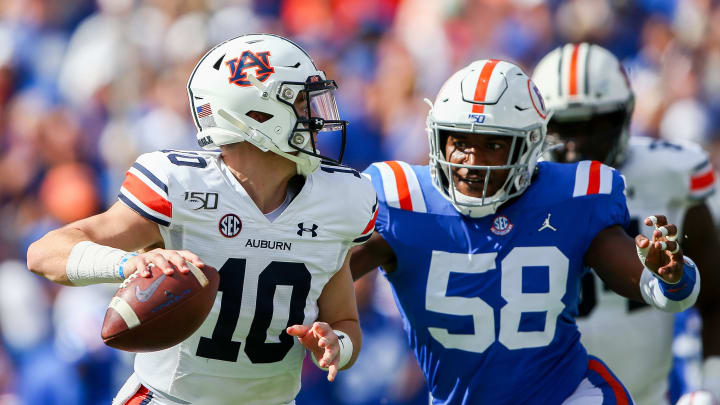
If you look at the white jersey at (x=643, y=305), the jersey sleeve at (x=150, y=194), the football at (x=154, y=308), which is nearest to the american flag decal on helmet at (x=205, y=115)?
the jersey sleeve at (x=150, y=194)

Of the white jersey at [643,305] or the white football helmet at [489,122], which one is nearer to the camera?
the white football helmet at [489,122]

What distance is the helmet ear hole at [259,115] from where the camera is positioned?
10.2ft

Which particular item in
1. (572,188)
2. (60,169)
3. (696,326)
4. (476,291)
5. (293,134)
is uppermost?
(293,134)

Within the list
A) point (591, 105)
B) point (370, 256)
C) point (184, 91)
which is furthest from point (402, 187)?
point (184, 91)

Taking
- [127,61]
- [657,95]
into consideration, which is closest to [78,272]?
[127,61]

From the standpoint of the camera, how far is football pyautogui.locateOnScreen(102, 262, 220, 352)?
261 centimetres

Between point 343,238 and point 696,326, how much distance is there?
121 inches

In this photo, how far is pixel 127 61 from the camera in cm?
689

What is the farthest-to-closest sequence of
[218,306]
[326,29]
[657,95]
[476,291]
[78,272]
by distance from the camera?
[326,29] → [657,95] → [476,291] → [218,306] → [78,272]

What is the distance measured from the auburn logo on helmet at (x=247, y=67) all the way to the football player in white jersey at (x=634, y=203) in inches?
72.8

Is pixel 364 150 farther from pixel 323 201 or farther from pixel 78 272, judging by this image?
pixel 78 272

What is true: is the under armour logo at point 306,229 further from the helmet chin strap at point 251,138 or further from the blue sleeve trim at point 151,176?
the blue sleeve trim at point 151,176

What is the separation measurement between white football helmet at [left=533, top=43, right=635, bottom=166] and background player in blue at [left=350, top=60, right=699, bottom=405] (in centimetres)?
94

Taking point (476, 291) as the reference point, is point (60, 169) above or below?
below
